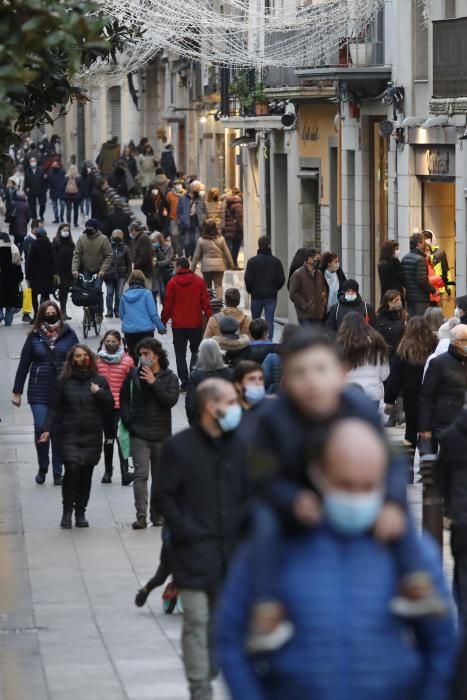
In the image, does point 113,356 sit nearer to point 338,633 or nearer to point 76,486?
point 76,486

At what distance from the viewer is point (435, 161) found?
28688mm

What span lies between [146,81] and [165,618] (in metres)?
58.2

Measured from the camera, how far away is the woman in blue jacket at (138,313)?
23.4 m

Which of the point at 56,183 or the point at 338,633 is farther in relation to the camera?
the point at 56,183

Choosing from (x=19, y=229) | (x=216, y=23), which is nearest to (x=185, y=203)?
(x=19, y=229)

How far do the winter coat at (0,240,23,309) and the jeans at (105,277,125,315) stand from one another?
7.50 metres

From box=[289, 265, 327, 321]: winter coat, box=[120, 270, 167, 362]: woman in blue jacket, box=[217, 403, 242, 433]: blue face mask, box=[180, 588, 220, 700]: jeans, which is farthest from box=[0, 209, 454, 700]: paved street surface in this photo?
box=[289, 265, 327, 321]: winter coat

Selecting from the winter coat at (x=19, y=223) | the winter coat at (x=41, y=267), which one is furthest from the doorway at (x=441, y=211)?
the winter coat at (x=19, y=223)

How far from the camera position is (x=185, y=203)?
41.7 metres

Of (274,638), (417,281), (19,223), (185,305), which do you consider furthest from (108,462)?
(19,223)

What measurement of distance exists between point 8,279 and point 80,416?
7.90 m

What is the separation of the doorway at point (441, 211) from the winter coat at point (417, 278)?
4.12 meters

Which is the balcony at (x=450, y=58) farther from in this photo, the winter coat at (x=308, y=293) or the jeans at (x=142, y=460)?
the jeans at (x=142, y=460)

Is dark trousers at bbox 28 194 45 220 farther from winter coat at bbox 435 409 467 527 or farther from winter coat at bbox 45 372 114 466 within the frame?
winter coat at bbox 435 409 467 527
